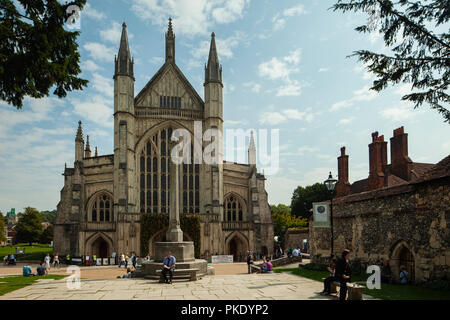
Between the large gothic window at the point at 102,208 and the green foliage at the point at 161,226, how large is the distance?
4543 mm

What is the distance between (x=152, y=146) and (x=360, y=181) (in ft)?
76.7

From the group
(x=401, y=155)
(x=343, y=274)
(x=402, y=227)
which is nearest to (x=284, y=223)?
(x=401, y=155)

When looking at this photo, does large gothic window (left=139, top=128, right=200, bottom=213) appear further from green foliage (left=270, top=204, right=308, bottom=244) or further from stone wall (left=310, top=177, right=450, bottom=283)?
green foliage (left=270, top=204, right=308, bottom=244)

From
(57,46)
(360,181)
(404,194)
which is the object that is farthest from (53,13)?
(360,181)

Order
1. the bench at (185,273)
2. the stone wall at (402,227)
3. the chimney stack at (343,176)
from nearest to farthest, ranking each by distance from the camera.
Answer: the stone wall at (402,227), the bench at (185,273), the chimney stack at (343,176)

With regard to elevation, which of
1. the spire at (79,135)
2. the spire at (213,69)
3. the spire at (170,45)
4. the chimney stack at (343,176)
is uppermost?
the spire at (170,45)

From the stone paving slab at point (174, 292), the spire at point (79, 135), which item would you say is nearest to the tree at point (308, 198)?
the spire at point (79, 135)

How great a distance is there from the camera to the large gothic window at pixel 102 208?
110 feet

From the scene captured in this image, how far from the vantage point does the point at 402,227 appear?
538 inches

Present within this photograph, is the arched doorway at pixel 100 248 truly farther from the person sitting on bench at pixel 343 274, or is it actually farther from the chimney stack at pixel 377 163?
the person sitting on bench at pixel 343 274

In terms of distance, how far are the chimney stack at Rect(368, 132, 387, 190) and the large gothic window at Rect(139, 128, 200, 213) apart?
16.9 meters

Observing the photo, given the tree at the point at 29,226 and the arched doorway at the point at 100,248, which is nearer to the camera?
the arched doorway at the point at 100,248

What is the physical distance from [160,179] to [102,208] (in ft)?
20.5

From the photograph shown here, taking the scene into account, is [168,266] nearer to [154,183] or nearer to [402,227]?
[402,227]
